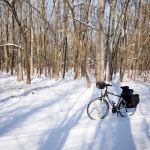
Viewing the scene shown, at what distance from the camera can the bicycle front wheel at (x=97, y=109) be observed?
4.17 meters

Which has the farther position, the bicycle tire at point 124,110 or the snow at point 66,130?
the bicycle tire at point 124,110

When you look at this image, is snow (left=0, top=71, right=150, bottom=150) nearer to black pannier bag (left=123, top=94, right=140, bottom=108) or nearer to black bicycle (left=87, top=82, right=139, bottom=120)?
black bicycle (left=87, top=82, right=139, bottom=120)

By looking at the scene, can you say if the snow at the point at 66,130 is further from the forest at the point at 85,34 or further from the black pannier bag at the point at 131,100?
the forest at the point at 85,34

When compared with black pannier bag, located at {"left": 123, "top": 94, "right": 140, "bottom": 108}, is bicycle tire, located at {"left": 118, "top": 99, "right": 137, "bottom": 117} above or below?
below

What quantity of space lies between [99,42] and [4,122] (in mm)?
6748

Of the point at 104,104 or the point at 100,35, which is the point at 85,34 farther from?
the point at 104,104

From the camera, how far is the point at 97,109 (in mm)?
4238

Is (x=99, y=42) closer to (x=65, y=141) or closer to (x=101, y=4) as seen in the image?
(x=101, y=4)

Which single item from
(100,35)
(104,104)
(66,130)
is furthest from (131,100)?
(100,35)

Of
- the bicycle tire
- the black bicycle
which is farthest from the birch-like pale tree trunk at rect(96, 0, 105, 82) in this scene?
the black bicycle

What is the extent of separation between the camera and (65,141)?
9.54ft

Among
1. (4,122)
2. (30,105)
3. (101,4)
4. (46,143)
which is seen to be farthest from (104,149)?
(101,4)

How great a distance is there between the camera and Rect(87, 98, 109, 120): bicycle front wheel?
4.17 meters

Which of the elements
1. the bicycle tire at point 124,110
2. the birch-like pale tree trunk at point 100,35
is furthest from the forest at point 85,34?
the bicycle tire at point 124,110
